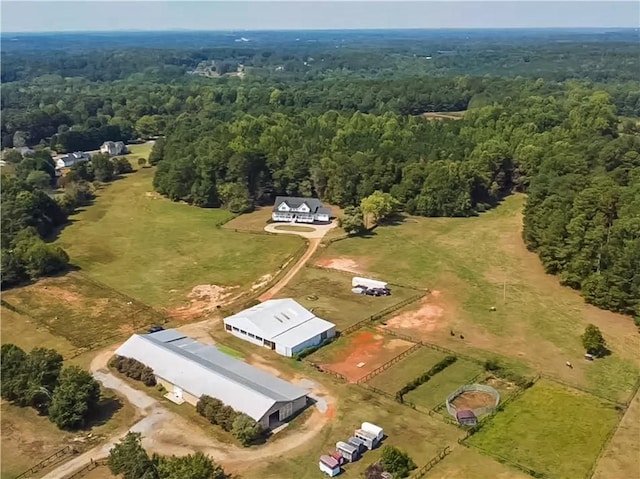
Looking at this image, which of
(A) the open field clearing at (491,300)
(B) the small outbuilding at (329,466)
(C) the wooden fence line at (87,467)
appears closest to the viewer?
(B) the small outbuilding at (329,466)

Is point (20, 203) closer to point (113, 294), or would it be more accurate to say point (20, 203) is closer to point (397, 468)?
point (113, 294)

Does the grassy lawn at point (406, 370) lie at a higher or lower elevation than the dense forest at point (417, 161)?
lower

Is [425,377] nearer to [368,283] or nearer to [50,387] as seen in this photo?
[368,283]

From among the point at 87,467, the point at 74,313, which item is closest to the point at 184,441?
the point at 87,467

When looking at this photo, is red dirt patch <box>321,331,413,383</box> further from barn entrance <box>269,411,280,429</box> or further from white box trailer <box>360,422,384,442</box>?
barn entrance <box>269,411,280,429</box>

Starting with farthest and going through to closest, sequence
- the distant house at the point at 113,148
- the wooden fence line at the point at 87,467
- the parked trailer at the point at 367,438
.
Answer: the distant house at the point at 113,148, the parked trailer at the point at 367,438, the wooden fence line at the point at 87,467

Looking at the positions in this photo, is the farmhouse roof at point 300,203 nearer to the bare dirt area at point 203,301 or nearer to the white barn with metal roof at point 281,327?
the bare dirt area at point 203,301

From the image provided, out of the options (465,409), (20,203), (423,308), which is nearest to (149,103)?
(20,203)

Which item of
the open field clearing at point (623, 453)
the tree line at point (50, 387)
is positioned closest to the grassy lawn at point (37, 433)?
the tree line at point (50, 387)
